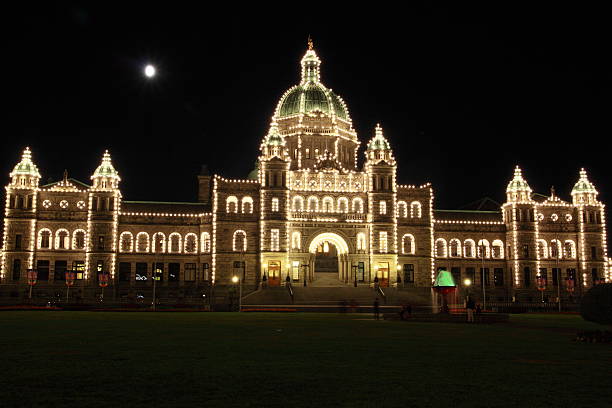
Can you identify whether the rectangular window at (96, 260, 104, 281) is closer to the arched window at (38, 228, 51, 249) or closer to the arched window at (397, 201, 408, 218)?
the arched window at (38, 228, 51, 249)

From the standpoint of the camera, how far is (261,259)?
8519cm

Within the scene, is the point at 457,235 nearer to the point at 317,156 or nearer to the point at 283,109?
the point at 317,156

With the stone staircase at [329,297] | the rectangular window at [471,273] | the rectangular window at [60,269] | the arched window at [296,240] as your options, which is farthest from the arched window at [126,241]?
the rectangular window at [471,273]

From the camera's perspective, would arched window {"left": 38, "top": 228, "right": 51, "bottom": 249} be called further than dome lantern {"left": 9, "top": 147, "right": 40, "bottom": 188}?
Yes

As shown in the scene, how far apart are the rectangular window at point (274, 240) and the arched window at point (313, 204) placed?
5.85 m

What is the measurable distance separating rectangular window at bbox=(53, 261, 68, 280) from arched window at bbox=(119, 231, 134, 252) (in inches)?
296

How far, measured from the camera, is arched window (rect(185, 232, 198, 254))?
93500 millimetres

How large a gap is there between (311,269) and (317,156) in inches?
656

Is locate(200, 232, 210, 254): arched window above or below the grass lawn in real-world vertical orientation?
above

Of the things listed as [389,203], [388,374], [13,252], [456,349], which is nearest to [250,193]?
[389,203]

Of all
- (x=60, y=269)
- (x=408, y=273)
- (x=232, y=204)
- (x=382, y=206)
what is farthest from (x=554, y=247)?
(x=60, y=269)

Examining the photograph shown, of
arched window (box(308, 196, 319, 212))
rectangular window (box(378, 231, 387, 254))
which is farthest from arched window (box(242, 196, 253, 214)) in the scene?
rectangular window (box(378, 231, 387, 254))

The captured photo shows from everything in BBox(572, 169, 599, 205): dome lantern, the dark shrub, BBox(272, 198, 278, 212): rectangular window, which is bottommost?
the dark shrub

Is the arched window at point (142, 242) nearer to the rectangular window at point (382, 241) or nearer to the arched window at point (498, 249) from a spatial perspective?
the rectangular window at point (382, 241)
